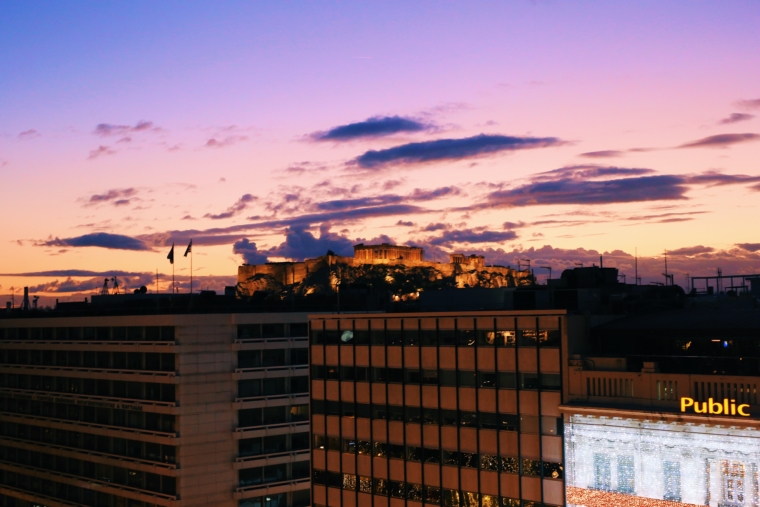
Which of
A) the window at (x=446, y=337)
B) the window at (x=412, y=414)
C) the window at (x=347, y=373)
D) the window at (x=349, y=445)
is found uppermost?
the window at (x=446, y=337)

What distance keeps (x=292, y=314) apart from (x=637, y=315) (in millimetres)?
39747

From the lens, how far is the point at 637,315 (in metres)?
63.0

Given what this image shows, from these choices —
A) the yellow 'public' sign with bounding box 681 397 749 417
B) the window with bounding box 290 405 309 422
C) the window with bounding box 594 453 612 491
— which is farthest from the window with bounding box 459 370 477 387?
the window with bounding box 290 405 309 422

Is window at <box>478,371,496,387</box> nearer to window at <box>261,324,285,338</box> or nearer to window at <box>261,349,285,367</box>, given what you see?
window at <box>261,349,285,367</box>

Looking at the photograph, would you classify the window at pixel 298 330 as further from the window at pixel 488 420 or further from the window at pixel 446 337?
the window at pixel 488 420

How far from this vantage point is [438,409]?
60.2 metres

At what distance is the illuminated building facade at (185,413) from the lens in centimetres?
8619

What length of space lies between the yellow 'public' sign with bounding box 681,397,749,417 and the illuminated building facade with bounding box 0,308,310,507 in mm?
51547

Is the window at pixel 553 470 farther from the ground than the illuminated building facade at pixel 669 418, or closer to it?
closer to it

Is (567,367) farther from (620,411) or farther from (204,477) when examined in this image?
(204,477)

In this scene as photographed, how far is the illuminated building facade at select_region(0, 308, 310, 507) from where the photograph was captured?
86.2 metres

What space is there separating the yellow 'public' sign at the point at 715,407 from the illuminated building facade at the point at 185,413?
5155 cm

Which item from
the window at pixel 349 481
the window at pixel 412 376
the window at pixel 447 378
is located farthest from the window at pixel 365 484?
the window at pixel 447 378

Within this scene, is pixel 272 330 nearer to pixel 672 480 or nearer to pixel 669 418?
pixel 669 418
